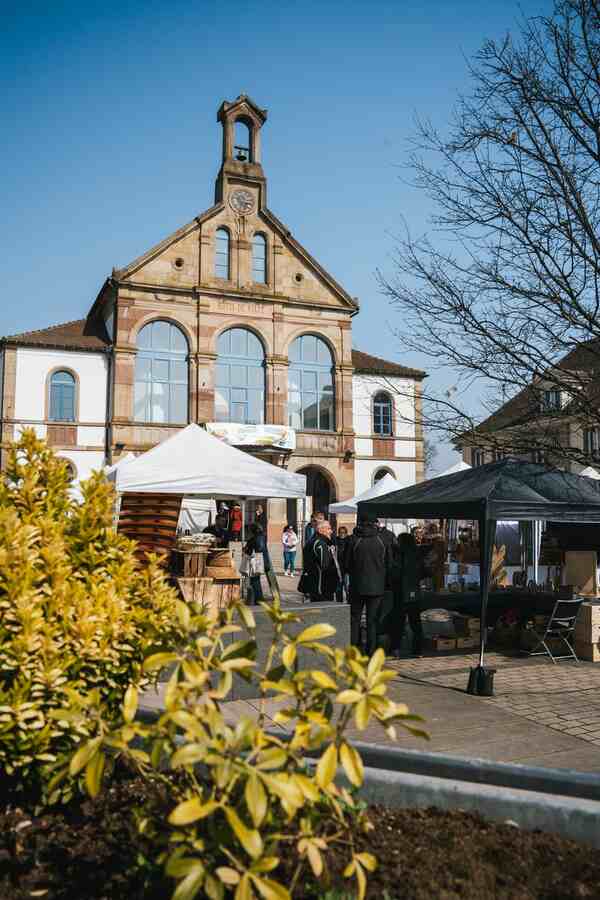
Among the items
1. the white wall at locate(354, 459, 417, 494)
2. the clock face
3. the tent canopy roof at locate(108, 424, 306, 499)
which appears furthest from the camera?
the white wall at locate(354, 459, 417, 494)

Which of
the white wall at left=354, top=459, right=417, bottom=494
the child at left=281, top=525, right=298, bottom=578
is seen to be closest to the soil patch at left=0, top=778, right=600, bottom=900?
the child at left=281, top=525, right=298, bottom=578

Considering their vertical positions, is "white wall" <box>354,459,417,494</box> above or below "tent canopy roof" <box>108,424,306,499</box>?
above

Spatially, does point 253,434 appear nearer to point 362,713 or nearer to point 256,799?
point 362,713

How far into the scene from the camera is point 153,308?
32344 millimetres

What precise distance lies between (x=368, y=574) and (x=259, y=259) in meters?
28.2

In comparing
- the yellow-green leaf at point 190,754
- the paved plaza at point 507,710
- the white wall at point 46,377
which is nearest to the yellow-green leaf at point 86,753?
the yellow-green leaf at point 190,754

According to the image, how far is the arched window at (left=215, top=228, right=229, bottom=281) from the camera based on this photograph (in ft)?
112

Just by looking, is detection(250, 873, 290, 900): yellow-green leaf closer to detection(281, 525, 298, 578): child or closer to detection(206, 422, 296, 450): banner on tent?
detection(281, 525, 298, 578): child

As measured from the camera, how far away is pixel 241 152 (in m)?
36.1

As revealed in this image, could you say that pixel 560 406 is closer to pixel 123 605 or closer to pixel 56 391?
pixel 123 605

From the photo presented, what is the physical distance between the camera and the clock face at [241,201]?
114 ft

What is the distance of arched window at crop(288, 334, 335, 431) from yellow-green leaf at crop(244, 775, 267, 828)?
32.7 meters

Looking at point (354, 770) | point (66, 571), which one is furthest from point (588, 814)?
point (66, 571)

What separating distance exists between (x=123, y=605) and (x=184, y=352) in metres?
30.3
